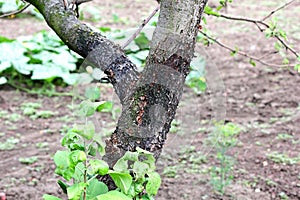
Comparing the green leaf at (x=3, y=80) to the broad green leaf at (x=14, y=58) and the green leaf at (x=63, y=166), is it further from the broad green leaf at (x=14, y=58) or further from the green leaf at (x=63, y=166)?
the green leaf at (x=63, y=166)

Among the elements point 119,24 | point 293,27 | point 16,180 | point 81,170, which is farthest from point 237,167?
point 119,24

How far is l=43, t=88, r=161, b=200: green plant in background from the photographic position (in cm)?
123

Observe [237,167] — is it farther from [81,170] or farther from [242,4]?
[242,4]

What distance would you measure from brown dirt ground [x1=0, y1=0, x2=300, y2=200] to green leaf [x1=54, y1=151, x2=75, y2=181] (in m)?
0.83

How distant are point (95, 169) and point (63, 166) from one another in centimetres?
16

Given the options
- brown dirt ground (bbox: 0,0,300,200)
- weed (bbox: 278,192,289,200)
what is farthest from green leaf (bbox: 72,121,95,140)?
weed (bbox: 278,192,289,200)

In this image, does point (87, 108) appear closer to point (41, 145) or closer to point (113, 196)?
point (113, 196)

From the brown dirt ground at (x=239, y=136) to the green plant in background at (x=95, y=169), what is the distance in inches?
31.2

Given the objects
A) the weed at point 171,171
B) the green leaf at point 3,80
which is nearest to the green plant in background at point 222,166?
the weed at point 171,171

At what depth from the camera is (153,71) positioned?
1.51 m

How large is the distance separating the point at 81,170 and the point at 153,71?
37 centimetres

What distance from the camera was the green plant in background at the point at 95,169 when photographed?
1.23 m

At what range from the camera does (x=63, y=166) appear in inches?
52.9

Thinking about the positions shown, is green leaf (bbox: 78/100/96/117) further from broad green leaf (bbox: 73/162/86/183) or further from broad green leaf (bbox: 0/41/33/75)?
broad green leaf (bbox: 0/41/33/75)
